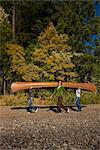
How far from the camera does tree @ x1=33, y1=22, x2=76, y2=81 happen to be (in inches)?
1427

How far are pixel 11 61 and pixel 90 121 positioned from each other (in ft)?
58.1

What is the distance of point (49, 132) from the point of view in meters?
17.0

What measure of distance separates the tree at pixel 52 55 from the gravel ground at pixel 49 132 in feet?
43.9

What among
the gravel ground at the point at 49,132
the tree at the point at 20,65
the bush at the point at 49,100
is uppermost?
the tree at the point at 20,65

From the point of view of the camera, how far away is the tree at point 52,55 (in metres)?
36.2

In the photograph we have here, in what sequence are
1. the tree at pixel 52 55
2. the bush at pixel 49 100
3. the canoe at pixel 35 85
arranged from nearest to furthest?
1. the canoe at pixel 35 85
2. the bush at pixel 49 100
3. the tree at pixel 52 55

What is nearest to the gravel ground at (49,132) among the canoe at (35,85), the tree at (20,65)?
the canoe at (35,85)

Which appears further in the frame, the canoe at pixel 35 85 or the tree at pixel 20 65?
the tree at pixel 20 65

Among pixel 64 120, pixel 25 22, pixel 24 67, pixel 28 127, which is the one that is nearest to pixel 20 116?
pixel 64 120

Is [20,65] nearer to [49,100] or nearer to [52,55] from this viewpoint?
[52,55]

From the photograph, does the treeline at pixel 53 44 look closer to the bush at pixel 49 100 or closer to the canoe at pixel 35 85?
the bush at pixel 49 100

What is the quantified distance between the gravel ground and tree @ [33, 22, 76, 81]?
13388mm

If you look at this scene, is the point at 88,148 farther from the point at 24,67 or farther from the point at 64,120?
the point at 24,67

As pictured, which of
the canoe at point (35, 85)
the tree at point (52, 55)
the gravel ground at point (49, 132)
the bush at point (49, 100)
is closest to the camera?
the gravel ground at point (49, 132)
